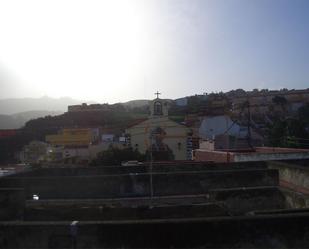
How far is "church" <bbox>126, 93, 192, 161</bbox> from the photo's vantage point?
3847cm

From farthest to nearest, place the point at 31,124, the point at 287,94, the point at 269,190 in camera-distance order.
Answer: the point at 287,94 → the point at 31,124 → the point at 269,190

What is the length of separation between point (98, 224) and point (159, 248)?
2.84 feet

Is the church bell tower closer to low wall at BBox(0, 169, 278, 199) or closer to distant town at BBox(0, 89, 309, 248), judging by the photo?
distant town at BBox(0, 89, 309, 248)

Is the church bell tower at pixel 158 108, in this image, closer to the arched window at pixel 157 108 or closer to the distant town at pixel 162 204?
the arched window at pixel 157 108

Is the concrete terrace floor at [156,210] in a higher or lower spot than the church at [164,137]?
lower

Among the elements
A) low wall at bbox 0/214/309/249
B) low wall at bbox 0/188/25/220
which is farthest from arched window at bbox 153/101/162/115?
low wall at bbox 0/214/309/249

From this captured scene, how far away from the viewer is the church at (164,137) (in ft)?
126

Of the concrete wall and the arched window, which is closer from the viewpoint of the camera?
the concrete wall

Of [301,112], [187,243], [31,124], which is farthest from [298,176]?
[31,124]

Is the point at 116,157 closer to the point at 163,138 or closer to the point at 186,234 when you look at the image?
the point at 163,138

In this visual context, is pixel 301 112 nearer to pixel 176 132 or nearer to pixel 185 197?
pixel 176 132

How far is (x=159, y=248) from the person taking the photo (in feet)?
20.5

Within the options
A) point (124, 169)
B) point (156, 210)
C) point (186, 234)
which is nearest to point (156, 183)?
point (124, 169)

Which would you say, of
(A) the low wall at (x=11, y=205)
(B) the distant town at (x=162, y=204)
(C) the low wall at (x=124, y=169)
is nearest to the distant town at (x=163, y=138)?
→ (C) the low wall at (x=124, y=169)
